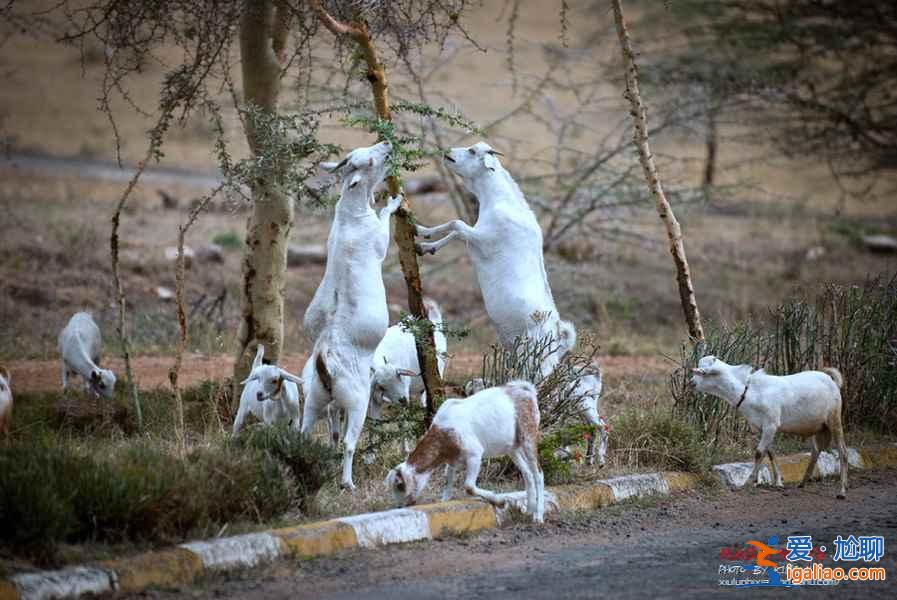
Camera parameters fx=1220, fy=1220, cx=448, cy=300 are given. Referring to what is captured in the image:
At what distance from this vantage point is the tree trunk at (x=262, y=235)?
1143cm

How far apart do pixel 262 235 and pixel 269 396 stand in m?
2.89

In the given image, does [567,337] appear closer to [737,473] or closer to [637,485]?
[637,485]

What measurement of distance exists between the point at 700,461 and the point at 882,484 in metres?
1.57

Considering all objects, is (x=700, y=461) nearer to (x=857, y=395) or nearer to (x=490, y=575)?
(x=857, y=395)

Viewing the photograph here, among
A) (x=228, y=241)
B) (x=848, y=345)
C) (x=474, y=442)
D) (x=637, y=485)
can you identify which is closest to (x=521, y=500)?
(x=474, y=442)

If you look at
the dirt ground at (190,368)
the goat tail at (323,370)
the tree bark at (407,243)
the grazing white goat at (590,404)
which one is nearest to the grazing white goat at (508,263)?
the tree bark at (407,243)

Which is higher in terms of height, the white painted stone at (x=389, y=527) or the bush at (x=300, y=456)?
the bush at (x=300, y=456)

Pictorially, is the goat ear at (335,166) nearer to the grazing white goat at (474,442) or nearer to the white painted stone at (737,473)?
the grazing white goat at (474,442)

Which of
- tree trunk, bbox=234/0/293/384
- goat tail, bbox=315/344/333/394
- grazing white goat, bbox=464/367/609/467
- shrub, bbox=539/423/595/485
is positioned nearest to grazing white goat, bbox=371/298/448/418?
grazing white goat, bbox=464/367/609/467

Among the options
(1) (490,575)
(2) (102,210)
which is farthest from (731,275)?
(1) (490,575)

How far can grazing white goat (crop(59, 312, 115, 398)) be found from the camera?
11.5 metres

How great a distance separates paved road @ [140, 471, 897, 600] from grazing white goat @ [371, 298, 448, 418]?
220 centimetres

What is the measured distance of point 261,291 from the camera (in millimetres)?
11484

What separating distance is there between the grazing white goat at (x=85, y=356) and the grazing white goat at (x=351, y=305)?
137 inches
